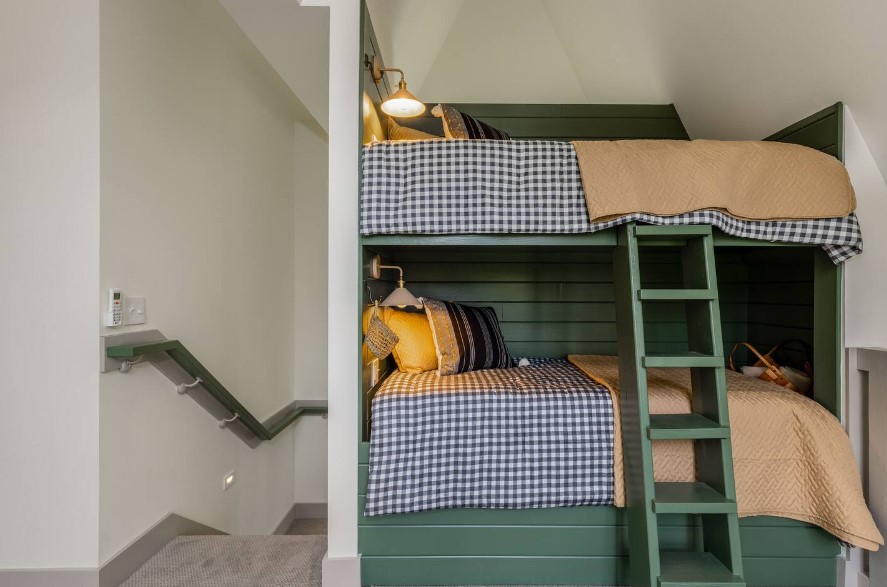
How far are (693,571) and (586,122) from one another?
2309 mm

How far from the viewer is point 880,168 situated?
5.96 feet

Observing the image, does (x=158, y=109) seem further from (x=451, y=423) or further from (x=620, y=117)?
(x=620, y=117)

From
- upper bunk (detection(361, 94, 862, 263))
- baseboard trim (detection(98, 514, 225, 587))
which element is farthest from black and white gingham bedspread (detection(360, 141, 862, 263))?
baseboard trim (detection(98, 514, 225, 587))

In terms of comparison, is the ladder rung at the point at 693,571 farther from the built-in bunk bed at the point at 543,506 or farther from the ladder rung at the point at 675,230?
the ladder rung at the point at 675,230

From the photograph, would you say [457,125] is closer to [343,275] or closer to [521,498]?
[343,275]

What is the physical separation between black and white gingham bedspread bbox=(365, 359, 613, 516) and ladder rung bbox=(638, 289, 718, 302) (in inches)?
16.0

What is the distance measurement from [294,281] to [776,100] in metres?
3.08

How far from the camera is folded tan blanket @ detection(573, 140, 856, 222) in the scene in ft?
5.72

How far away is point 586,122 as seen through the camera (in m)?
2.91

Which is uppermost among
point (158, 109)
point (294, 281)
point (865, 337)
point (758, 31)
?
point (758, 31)

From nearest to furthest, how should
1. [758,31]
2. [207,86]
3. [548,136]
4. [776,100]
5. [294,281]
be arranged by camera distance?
[758,31], [776,100], [207,86], [548,136], [294,281]

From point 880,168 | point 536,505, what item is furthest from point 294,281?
point 880,168

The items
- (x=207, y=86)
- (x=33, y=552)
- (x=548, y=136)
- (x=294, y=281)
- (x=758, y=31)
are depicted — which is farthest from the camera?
(x=294, y=281)

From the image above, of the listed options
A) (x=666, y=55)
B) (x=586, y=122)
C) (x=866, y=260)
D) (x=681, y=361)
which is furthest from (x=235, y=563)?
(x=666, y=55)
